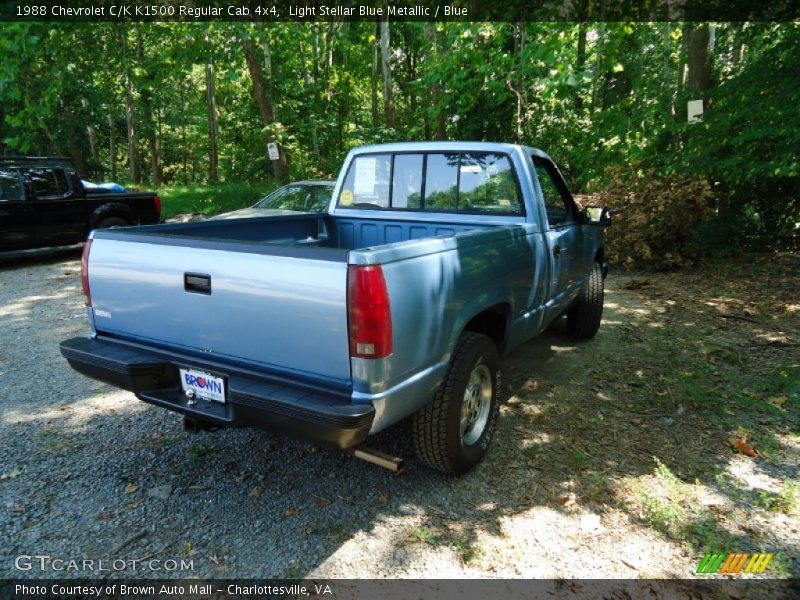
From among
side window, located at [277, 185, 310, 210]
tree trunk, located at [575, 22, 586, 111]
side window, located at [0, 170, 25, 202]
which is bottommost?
side window, located at [277, 185, 310, 210]

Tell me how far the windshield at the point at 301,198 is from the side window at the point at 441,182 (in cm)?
552

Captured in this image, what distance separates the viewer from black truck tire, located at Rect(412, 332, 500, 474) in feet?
9.34

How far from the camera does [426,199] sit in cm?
420

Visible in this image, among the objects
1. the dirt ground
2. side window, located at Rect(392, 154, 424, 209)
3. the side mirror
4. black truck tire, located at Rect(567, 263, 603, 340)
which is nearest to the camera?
the dirt ground

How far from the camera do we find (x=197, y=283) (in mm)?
2629

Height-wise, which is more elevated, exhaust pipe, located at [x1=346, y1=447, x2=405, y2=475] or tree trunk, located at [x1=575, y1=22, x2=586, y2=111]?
tree trunk, located at [x1=575, y1=22, x2=586, y2=111]

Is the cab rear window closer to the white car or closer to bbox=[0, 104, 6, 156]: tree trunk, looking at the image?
the white car

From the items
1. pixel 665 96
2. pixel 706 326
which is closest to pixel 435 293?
pixel 706 326

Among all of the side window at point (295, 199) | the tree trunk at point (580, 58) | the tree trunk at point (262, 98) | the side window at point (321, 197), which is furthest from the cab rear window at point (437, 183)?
the tree trunk at point (262, 98)

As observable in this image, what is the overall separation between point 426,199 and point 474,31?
6.01m

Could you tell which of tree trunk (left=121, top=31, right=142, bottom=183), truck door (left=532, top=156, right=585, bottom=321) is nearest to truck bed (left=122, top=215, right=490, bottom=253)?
truck door (left=532, top=156, right=585, bottom=321)

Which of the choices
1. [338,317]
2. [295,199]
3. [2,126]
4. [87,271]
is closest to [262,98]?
[295,199]

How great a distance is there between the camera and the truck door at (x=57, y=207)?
9078mm

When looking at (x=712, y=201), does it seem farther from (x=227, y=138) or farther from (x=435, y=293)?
(x=227, y=138)
